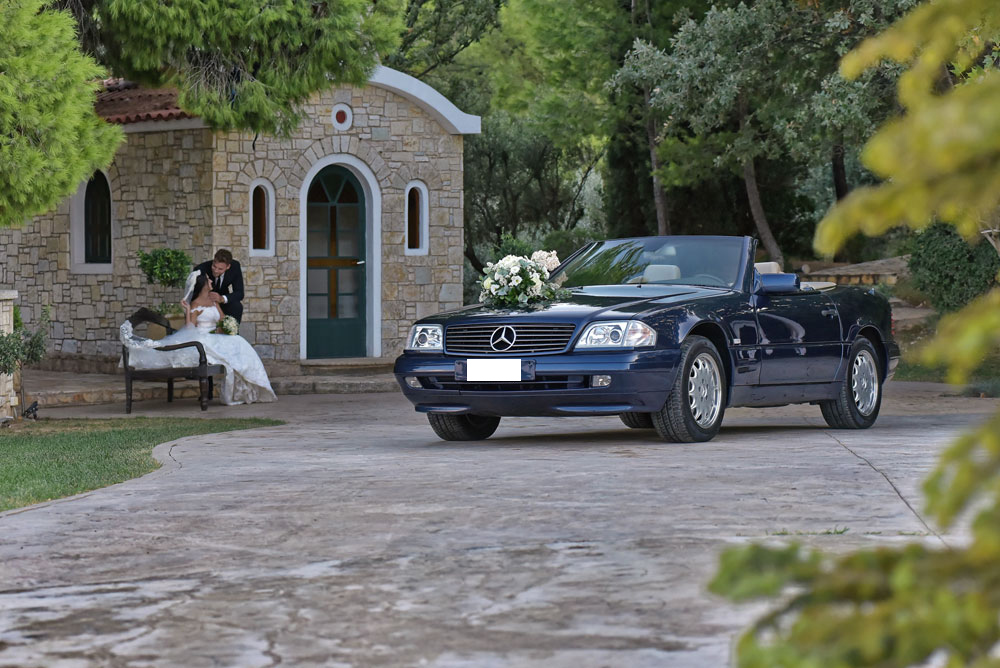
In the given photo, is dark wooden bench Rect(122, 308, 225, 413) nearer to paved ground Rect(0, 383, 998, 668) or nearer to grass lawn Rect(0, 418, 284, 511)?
grass lawn Rect(0, 418, 284, 511)

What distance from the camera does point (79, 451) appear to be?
10.6 metres

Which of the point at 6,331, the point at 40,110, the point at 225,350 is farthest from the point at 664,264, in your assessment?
the point at 6,331

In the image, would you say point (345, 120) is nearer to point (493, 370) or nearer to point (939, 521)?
point (493, 370)

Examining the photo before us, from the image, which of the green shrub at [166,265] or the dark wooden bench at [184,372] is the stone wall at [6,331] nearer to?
the dark wooden bench at [184,372]

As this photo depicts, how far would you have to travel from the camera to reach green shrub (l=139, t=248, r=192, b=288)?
18.3m

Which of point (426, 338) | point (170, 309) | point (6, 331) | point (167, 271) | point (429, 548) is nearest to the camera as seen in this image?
point (429, 548)

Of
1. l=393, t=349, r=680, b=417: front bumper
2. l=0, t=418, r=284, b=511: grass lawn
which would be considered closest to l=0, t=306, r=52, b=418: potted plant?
l=0, t=418, r=284, b=511: grass lawn

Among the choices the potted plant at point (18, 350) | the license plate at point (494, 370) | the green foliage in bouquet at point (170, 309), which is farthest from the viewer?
the green foliage in bouquet at point (170, 309)

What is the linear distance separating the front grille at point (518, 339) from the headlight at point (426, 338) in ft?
0.31

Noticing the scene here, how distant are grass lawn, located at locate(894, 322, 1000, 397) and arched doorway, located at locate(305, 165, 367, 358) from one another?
741 centimetres

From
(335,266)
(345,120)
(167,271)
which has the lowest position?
(167,271)

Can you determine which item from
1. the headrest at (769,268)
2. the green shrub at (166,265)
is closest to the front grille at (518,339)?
the headrest at (769,268)

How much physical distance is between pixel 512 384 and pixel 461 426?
1131 mm

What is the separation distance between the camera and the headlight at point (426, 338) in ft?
34.8
